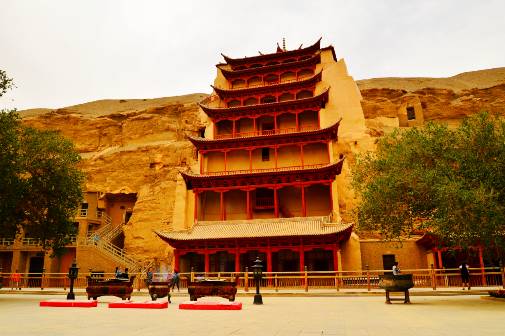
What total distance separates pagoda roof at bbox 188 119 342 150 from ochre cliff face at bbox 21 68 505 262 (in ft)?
12.1

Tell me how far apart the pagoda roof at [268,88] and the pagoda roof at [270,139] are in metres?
5.96

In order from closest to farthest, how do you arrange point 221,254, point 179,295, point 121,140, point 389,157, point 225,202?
point 389,157
point 179,295
point 221,254
point 225,202
point 121,140

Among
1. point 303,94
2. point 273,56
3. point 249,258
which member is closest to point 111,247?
point 249,258

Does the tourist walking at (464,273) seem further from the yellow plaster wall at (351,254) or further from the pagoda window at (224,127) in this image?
the pagoda window at (224,127)

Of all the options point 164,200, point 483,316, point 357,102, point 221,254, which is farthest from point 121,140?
point 483,316

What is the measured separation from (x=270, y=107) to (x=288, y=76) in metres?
7.81

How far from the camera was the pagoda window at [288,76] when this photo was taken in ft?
134

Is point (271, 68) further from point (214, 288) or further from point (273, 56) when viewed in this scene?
point (214, 288)

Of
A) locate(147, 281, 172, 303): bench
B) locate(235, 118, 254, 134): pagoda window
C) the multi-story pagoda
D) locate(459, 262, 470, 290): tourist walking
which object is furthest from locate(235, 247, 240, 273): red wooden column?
locate(235, 118, 254, 134): pagoda window

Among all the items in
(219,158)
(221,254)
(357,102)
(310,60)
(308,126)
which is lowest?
(221,254)

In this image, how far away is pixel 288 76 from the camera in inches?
1619

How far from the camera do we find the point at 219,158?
117 ft

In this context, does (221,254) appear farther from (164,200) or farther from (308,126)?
(308,126)

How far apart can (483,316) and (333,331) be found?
15.1 feet
